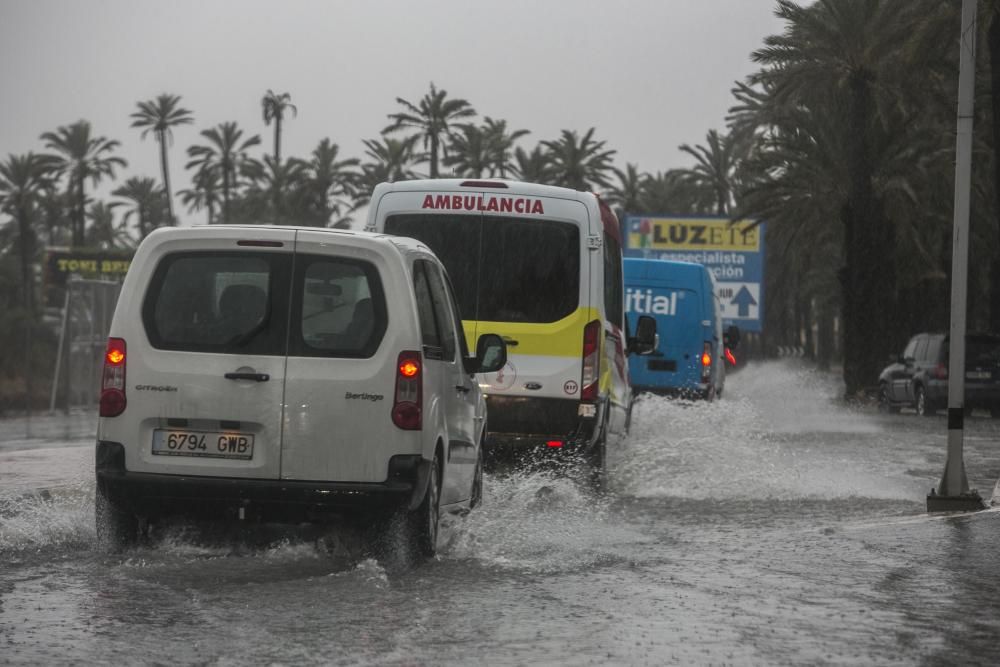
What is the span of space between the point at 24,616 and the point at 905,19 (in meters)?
31.9

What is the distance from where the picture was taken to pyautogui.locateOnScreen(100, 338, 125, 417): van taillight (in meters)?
8.59

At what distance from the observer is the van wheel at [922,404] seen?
109 ft

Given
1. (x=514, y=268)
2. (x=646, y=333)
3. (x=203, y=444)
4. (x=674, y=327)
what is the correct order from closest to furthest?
(x=203, y=444), (x=514, y=268), (x=646, y=333), (x=674, y=327)

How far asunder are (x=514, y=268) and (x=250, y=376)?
4953 mm

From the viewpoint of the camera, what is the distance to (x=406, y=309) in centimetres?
859

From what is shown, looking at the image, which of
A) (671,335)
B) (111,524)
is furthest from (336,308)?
(671,335)

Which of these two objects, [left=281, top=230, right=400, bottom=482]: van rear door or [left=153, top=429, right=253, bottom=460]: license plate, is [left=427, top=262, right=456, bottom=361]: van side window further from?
[left=153, top=429, right=253, bottom=460]: license plate

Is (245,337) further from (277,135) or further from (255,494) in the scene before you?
(277,135)

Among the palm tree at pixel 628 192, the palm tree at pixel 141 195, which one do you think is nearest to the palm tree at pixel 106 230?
the palm tree at pixel 141 195

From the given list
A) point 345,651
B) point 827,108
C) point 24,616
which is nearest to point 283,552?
point 24,616

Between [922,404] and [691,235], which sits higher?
[691,235]

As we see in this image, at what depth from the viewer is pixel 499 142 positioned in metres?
78.9

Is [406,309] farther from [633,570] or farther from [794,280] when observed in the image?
[794,280]

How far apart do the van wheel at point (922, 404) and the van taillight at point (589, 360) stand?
847 inches
